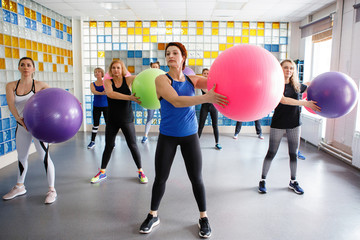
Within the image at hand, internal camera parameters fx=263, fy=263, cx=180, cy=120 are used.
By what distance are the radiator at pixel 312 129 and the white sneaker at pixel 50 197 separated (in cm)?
436

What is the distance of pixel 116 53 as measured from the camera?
244 inches

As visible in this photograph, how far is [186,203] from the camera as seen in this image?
258cm

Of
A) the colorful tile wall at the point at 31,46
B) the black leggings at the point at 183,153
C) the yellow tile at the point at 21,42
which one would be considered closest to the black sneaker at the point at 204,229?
the black leggings at the point at 183,153

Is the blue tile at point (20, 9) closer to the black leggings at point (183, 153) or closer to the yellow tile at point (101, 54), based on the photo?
the yellow tile at point (101, 54)

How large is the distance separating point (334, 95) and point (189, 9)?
144 inches

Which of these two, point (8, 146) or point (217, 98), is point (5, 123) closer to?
point (8, 146)

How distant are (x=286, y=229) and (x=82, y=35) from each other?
5788 millimetres

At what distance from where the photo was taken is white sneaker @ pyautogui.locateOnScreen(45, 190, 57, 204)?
8.41 feet

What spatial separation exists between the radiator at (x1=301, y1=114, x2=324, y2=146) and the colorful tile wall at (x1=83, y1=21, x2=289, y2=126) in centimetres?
174

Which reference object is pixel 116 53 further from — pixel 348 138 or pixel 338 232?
pixel 338 232

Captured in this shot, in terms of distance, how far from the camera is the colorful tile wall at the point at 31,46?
3783mm

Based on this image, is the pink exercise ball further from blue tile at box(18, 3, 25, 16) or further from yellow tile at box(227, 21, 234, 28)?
yellow tile at box(227, 21, 234, 28)

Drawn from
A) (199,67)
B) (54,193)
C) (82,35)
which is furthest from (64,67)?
(54,193)

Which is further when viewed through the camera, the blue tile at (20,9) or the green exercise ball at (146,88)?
the blue tile at (20,9)
